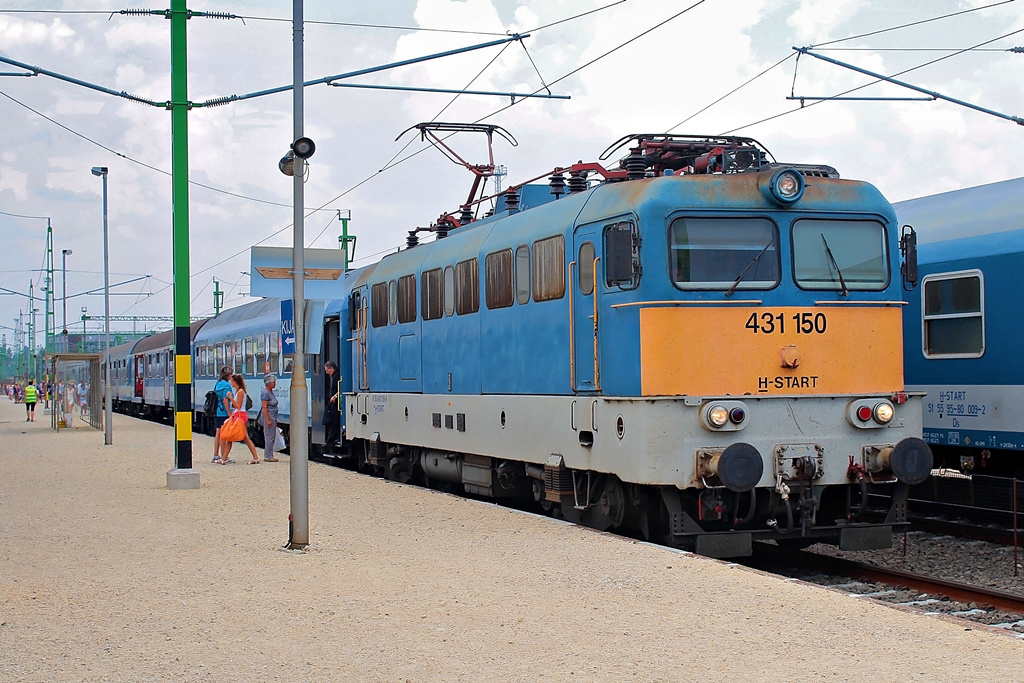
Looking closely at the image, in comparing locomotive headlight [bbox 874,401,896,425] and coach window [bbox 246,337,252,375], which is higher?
coach window [bbox 246,337,252,375]

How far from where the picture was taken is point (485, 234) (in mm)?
A: 15227

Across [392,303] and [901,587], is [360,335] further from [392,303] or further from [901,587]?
[901,587]

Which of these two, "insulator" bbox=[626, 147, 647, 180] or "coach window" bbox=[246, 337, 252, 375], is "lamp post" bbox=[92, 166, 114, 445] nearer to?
"coach window" bbox=[246, 337, 252, 375]

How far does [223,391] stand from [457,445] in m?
13.0

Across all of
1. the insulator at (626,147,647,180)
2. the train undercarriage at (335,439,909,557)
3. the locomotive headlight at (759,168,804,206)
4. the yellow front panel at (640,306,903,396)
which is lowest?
the train undercarriage at (335,439,909,557)

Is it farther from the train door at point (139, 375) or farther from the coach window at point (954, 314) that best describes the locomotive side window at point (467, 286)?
→ the train door at point (139, 375)

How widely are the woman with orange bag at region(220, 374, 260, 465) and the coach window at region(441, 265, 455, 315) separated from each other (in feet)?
24.3

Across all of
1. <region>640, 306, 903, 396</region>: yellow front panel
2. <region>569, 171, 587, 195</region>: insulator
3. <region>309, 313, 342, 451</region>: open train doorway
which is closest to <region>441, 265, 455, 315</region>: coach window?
<region>569, 171, 587, 195</region>: insulator

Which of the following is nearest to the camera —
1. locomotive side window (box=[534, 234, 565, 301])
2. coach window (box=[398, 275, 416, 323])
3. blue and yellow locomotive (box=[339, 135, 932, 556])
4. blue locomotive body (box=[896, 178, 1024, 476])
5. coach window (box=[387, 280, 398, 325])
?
blue and yellow locomotive (box=[339, 135, 932, 556])

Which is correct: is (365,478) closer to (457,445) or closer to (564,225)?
(457,445)

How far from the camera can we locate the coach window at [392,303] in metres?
18.4

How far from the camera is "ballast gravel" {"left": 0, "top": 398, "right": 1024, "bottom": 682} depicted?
22.8 feet

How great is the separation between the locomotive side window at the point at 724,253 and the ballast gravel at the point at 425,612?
244cm

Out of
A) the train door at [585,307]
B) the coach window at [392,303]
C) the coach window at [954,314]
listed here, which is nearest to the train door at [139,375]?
the coach window at [392,303]
